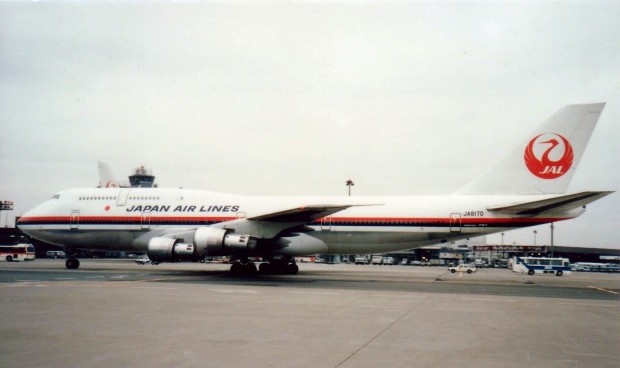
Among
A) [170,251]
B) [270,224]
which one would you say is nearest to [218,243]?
[170,251]

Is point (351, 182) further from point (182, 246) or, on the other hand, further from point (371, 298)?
point (371, 298)

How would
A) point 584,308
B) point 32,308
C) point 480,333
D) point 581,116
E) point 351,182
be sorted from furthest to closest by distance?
point 351,182 → point 581,116 → point 584,308 → point 32,308 → point 480,333

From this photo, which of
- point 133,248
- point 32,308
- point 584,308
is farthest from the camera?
point 133,248

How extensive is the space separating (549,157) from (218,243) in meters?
16.6

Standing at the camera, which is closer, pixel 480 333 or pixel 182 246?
pixel 480 333

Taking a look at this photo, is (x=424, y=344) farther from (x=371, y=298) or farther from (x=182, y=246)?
(x=182, y=246)

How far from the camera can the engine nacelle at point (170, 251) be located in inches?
931

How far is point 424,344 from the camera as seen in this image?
8.05m

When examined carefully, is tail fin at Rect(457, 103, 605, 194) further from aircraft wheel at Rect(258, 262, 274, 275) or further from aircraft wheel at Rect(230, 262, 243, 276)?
aircraft wheel at Rect(230, 262, 243, 276)

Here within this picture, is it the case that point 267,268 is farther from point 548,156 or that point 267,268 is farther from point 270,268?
point 548,156

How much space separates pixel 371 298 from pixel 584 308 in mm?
5910

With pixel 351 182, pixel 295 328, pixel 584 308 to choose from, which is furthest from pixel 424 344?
pixel 351 182

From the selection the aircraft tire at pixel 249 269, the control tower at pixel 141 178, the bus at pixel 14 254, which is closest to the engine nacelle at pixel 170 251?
the aircraft tire at pixel 249 269

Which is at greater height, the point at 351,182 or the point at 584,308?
the point at 351,182
